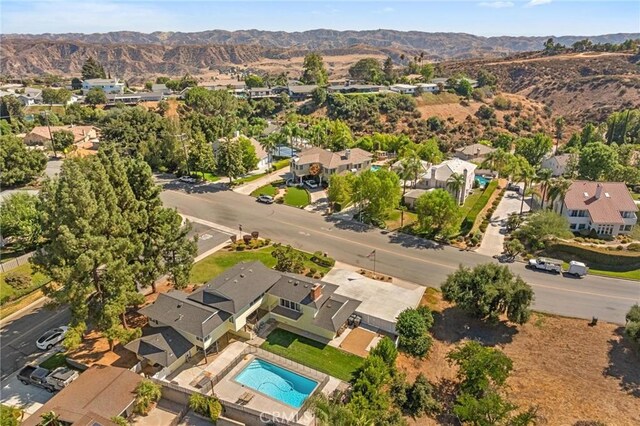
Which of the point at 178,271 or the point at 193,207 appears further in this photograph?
the point at 193,207

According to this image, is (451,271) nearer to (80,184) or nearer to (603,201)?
(603,201)

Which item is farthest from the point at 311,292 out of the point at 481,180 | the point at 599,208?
the point at 481,180

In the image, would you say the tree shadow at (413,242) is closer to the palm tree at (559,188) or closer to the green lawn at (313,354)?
the palm tree at (559,188)

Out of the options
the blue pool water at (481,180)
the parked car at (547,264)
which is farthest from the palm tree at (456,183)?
the blue pool water at (481,180)

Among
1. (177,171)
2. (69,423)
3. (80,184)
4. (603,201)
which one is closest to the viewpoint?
(69,423)

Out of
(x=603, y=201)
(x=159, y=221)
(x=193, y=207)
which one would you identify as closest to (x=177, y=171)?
(x=193, y=207)

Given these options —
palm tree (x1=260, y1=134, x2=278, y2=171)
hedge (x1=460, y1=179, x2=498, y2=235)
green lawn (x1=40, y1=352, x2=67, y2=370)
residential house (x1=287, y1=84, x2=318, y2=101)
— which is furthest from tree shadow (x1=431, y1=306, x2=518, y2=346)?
residential house (x1=287, y1=84, x2=318, y2=101)
